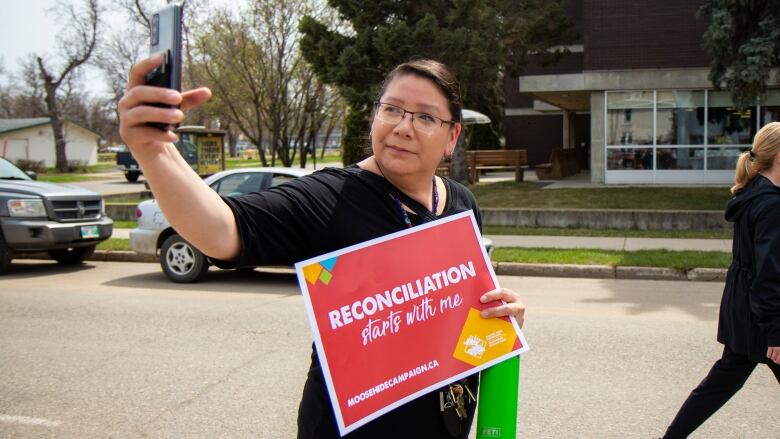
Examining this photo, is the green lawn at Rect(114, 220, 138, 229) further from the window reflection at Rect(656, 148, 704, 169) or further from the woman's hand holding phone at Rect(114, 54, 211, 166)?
the window reflection at Rect(656, 148, 704, 169)

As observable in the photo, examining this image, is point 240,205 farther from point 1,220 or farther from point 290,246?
point 1,220

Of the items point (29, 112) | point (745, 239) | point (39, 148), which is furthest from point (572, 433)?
point (29, 112)

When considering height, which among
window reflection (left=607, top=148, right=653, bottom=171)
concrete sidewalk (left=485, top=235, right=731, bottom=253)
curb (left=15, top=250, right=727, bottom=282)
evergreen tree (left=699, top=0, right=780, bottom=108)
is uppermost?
evergreen tree (left=699, top=0, right=780, bottom=108)

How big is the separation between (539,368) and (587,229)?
30.1 feet

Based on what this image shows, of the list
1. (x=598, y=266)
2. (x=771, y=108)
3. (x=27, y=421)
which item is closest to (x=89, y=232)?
(x=27, y=421)

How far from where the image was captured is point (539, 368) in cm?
554

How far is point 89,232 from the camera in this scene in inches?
443

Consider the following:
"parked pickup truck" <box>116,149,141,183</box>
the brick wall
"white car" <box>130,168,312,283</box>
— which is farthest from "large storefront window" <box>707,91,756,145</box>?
"parked pickup truck" <box>116,149,141,183</box>

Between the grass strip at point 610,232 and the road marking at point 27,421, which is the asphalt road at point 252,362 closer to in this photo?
the road marking at point 27,421

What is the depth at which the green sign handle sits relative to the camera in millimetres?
1902

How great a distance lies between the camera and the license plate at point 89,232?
36.6 ft

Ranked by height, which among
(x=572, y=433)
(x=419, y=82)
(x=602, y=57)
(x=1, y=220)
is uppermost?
(x=602, y=57)

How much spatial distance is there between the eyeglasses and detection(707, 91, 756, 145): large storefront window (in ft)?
73.4

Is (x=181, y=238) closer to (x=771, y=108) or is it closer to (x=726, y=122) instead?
(x=726, y=122)
